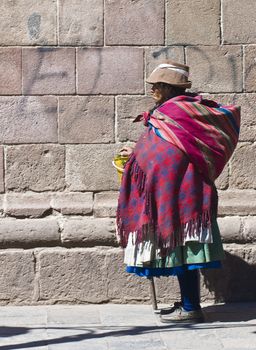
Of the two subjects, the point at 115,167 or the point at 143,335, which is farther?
the point at 115,167

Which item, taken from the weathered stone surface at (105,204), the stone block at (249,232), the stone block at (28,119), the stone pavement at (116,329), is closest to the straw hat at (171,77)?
the stone block at (28,119)

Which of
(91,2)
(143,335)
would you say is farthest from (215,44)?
(143,335)

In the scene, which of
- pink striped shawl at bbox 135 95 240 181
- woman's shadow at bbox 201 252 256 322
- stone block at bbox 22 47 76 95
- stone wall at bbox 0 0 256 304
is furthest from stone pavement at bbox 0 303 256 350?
stone block at bbox 22 47 76 95

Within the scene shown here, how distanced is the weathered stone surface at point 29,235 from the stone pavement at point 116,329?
46cm

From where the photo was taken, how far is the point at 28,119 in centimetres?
800

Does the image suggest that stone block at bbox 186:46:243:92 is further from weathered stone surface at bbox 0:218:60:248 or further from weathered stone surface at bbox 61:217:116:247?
weathered stone surface at bbox 0:218:60:248

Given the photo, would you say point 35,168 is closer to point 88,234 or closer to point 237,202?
point 88,234

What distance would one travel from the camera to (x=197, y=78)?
8047 millimetres

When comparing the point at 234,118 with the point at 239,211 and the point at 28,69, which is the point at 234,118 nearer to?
the point at 239,211

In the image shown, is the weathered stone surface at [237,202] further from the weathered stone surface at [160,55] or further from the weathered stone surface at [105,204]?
the weathered stone surface at [160,55]

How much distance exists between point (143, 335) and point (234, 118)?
62.6 inches

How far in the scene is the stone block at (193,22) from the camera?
26.3 feet

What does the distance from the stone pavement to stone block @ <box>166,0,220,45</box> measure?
199 centimetres

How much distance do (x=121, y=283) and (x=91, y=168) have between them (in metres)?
0.89
